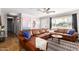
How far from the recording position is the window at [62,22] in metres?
2.20

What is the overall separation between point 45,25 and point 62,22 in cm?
36

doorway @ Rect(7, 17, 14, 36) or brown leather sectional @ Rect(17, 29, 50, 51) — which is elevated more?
doorway @ Rect(7, 17, 14, 36)

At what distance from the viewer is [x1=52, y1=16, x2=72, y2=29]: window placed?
86.6 inches

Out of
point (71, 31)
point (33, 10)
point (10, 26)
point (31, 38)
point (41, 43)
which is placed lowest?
point (41, 43)

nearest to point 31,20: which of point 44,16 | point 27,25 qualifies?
point 27,25

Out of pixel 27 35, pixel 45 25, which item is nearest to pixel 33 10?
pixel 45 25

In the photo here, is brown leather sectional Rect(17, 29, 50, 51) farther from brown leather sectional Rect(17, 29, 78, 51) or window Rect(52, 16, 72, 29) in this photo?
window Rect(52, 16, 72, 29)

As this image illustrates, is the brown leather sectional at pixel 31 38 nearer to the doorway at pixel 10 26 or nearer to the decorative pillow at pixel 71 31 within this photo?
the doorway at pixel 10 26

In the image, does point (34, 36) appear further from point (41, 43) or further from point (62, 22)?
point (62, 22)

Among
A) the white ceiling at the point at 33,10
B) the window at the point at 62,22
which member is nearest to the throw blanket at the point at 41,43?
the window at the point at 62,22

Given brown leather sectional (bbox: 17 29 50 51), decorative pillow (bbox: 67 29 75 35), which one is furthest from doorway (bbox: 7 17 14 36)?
decorative pillow (bbox: 67 29 75 35)

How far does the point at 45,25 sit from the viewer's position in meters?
2.28
